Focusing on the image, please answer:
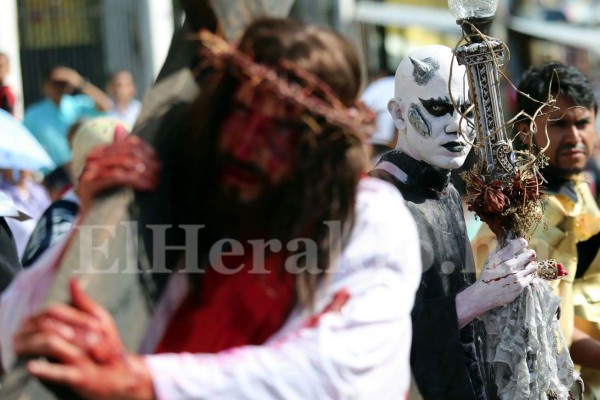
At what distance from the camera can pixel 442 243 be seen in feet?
14.4

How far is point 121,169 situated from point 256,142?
0.30m

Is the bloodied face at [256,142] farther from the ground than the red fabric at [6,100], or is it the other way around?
the bloodied face at [256,142]

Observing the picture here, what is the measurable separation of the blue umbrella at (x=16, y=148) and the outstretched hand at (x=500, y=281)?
7.59 feet

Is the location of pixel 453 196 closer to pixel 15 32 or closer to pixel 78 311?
pixel 78 311

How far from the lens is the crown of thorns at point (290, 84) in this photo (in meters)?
2.74

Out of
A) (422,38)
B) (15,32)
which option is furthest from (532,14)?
(15,32)

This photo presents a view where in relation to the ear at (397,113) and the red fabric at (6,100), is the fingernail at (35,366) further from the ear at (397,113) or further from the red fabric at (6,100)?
the red fabric at (6,100)

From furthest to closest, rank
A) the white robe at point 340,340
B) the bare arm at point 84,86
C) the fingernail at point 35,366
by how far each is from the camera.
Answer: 1. the bare arm at point 84,86
2. the white robe at point 340,340
3. the fingernail at point 35,366

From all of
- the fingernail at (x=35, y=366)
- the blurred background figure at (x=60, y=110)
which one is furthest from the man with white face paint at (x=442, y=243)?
the blurred background figure at (x=60, y=110)

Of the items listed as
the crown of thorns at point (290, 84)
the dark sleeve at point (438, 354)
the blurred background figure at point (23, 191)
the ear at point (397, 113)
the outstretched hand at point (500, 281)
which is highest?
the crown of thorns at point (290, 84)

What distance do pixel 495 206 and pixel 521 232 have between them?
0.14 meters

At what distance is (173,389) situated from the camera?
2652mm

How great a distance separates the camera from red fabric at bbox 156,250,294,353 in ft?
9.23

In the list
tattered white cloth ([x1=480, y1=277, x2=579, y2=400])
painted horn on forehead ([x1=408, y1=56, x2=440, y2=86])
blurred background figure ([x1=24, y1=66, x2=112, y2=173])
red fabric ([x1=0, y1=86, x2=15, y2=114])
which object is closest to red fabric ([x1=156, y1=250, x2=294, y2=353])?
tattered white cloth ([x1=480, y1=277, x2=579, y2=400])
